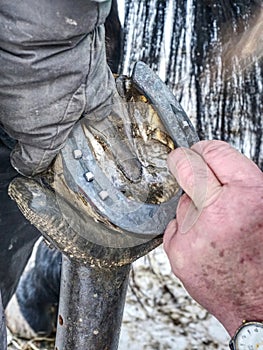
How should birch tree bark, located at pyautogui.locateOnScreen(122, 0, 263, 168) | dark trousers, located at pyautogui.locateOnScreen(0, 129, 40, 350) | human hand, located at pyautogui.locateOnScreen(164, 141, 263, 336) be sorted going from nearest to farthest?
human hand, located at pyautogui.locateOnScreen(164, 141, 263, 336), dark trousers, located at pyautogui.locateOnScreen(0, 129, 40, 350), birch tree bark, located at pyautogui.locateOnScreen(122, 0, 263, 168)

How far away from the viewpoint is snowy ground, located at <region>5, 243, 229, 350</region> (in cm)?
187

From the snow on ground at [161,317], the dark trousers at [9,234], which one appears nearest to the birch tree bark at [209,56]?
the snow on ground at [161,317]

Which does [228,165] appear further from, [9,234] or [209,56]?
[209,56]

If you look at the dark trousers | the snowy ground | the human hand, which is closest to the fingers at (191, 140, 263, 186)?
the human hand

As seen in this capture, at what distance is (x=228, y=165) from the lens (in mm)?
854

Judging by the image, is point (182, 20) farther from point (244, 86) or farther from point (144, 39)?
point (244, 86)

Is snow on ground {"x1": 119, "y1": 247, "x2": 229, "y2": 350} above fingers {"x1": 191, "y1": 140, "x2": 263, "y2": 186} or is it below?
below

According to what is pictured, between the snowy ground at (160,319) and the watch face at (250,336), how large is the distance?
38.3 inches

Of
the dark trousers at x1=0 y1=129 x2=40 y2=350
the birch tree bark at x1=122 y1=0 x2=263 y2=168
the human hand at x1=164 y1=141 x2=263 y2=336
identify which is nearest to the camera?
the human hand at x1=164 y1=141 x2=263 y2=336

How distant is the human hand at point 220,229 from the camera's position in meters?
0.84

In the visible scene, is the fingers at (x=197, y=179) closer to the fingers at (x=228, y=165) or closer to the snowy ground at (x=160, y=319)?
the fingers at (x=228, y=165)

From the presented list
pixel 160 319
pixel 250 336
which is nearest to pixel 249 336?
pixel 250 336

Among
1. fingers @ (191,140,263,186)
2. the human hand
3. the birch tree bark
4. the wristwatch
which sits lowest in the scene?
the wristwatch

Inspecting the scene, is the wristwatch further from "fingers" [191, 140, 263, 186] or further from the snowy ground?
the snowy ground
